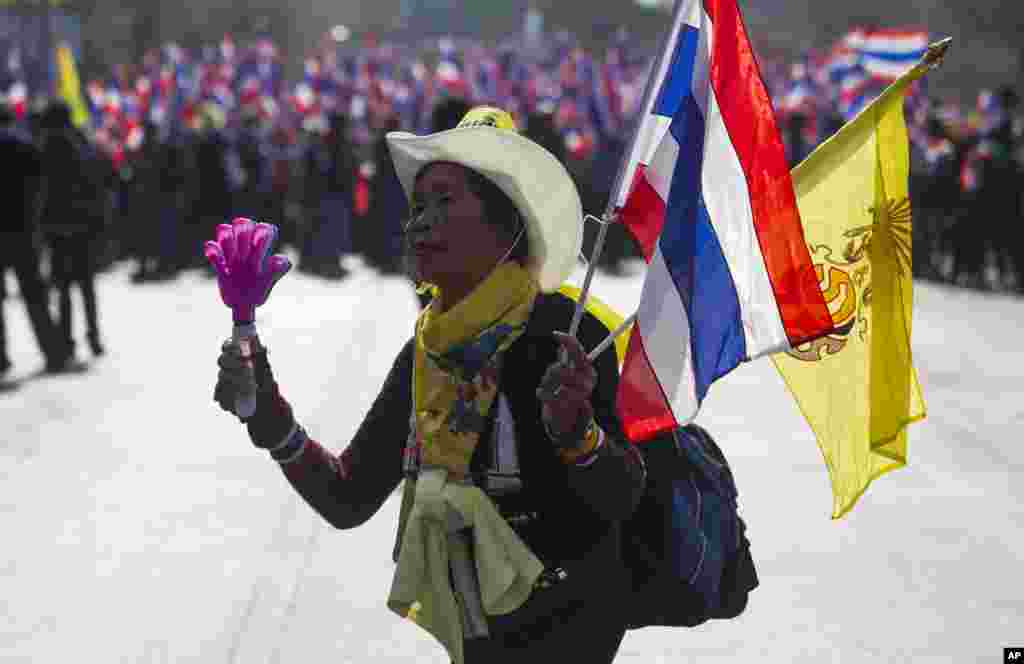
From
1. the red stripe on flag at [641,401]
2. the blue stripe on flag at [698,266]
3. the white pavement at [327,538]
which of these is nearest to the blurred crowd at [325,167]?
the white pavement at [327,538]

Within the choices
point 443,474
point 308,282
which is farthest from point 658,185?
point 308,282

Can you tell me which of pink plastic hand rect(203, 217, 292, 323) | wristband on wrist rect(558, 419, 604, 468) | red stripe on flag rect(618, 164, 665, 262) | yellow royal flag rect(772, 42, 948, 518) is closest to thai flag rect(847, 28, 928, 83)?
yellow royal flag rect(772, 42, 948, 518)

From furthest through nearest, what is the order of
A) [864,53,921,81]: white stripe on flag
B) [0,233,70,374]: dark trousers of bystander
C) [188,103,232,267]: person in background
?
[864,53,921,81]: white stripe on flag → [188,103,232,267]: person in background → [0,233,70,374]: dark trousers of bystander

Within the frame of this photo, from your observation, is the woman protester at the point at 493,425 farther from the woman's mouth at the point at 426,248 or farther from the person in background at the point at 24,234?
the person in background at the point at 24,234

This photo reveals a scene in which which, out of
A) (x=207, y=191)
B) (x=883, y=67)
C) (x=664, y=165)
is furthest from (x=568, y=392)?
(x=883, y=67)

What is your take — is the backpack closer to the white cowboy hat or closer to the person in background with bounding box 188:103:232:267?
the white cowboy hat

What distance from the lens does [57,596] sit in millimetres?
6812

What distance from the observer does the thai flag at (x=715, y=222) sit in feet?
11.7

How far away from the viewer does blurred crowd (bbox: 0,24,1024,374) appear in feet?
47.5

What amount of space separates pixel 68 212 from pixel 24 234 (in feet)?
2.42

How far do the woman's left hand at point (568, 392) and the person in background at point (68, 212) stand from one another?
11505mm

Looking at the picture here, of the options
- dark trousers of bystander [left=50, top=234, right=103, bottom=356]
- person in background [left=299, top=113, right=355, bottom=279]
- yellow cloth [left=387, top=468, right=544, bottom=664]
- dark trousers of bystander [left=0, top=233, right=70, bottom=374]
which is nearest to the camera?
yellow cloth [left=387, top=468, right=544, bottom=664]

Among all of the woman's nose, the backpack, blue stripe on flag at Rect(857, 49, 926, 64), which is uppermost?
the woman's nose

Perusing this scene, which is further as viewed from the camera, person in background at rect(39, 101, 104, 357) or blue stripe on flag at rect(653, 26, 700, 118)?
person in background at rect(39, 101, 104, 357)
